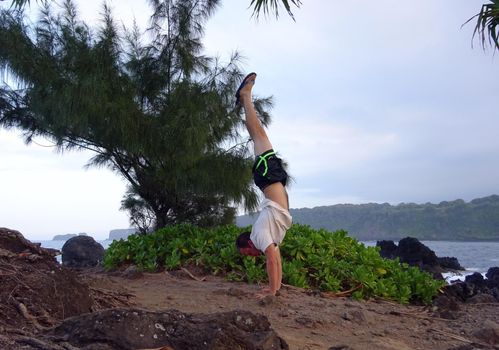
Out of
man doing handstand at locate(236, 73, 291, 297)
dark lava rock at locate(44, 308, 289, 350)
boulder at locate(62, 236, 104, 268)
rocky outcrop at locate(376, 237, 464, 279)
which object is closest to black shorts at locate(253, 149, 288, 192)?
man doing handstand at locate(236, 73, 291, 297)

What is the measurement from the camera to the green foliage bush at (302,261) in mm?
7066

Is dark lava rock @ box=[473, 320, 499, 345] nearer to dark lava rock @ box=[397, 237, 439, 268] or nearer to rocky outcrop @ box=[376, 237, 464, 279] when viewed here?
rocky outcrop @ box=[376, 237, 464, 279]

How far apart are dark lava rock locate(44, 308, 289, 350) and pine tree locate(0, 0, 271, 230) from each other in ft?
20.3

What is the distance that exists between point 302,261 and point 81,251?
880cm

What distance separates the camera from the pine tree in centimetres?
958

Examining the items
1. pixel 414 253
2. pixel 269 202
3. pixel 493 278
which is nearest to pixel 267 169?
pixel 269 202

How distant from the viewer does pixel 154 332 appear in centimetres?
304

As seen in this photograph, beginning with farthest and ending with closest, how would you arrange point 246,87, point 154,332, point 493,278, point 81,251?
point 81,251, point 493,278, point 246,87, point 154,332

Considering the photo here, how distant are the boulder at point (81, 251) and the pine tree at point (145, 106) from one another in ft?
11.7

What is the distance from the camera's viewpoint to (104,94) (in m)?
9.63

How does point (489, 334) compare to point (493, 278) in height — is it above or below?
below

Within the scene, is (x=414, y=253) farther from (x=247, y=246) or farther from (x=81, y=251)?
(x=247, y=246)

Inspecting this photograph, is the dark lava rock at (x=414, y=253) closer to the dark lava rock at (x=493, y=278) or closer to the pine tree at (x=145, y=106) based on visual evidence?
the dark lava rock at (x=493, y=278)

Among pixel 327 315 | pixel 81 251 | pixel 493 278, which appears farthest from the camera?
pixel 81 251
